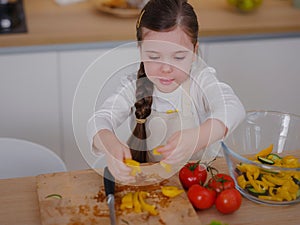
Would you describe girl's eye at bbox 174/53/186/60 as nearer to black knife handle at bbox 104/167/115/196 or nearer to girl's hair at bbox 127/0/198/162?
girl's hair at bbox 127/0/198/162

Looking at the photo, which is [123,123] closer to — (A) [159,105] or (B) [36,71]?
(A) [159,105]

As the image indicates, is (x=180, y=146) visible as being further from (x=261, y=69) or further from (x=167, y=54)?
(x=261, y=69)

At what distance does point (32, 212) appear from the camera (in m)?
1.19

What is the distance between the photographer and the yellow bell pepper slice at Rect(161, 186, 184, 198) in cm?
121

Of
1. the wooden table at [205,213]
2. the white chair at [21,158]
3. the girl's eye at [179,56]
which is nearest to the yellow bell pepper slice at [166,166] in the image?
the wooden table at [205,213]

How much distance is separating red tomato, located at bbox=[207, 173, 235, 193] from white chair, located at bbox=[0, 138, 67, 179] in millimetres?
486

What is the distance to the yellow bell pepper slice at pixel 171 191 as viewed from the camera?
1.21 meters

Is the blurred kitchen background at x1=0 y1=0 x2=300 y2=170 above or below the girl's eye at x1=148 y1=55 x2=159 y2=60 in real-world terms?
below

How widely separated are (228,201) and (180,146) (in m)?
0.14

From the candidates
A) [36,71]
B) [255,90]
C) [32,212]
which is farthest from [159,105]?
[255,90]

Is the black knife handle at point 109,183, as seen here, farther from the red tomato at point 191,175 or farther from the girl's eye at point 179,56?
the girl's eye at point 179,56

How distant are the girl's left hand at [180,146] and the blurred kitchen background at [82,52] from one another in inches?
37.3

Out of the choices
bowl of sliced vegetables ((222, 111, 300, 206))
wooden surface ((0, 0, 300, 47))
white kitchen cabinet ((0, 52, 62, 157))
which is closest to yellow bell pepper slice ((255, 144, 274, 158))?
bowl of sliced vegetables ((222, 111, 300, 206))

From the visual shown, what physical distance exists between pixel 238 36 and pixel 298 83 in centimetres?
34
